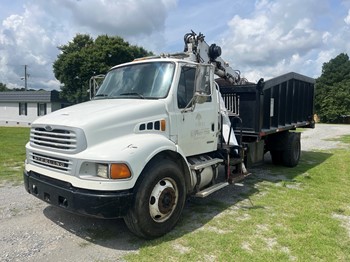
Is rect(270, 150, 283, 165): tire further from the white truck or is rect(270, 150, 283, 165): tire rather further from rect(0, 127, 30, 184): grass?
rect(0, 127, 30, 184): grass

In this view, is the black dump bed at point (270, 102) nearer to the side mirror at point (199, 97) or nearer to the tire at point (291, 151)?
the tire at point (291, 151)

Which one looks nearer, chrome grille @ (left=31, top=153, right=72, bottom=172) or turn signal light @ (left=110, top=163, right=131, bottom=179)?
turn signal light @ (left=110, top=163, right=131, bottom=179)

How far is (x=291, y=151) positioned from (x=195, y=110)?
5.17m

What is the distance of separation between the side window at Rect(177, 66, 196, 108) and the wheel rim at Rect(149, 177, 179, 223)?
1278mm

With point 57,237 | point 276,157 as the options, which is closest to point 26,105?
point 276,157

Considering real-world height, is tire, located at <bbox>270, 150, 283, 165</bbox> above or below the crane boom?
below

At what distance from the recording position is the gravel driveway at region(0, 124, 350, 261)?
3.95m

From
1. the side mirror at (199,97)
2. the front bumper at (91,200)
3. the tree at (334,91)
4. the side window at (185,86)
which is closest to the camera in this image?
the front bumper at (91,200)

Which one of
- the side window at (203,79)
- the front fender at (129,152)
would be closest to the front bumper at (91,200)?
the front fender at (129,152)

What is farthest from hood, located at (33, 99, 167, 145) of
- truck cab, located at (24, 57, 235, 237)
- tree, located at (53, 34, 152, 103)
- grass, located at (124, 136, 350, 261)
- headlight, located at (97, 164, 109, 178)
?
tree, located at (53, 34, 152, 103)

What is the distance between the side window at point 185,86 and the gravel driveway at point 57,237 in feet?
6.25

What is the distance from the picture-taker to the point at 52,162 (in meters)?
→ 4.29

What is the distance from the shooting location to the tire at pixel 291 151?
9.41 meters

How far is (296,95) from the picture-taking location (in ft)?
32.0
